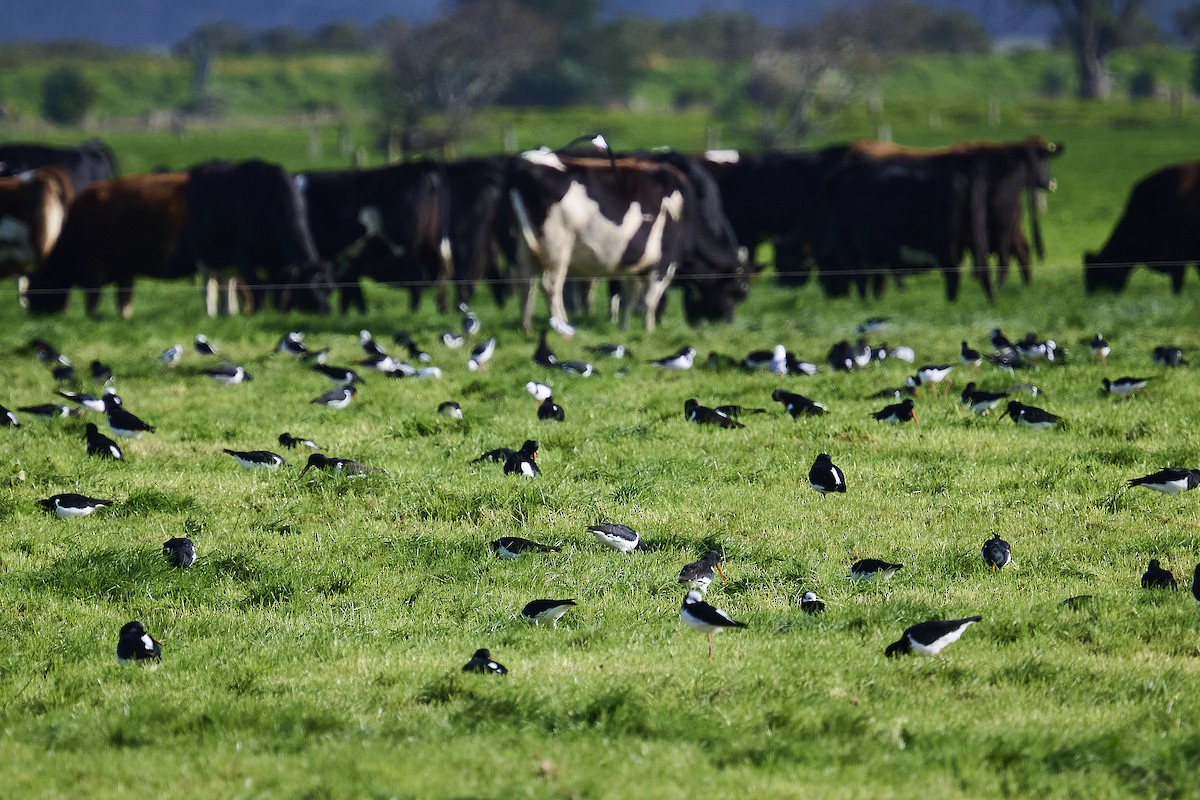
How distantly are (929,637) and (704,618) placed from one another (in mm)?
1164

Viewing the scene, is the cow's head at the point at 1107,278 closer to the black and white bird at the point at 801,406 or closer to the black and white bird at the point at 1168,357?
the black and white bird at the point at 1168,357

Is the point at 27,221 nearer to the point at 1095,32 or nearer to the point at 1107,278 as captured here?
the point at 1107,278

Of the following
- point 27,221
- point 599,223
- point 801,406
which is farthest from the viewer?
point 27,221

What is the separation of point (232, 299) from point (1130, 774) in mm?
19108

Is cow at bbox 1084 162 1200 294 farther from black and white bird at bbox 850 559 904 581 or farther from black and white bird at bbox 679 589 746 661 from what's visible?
black and white bird at bbox 679 589 746 661

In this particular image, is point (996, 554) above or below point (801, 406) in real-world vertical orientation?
above

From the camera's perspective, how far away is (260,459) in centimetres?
1136

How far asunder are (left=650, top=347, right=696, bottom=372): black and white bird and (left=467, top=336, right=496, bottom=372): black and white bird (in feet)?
6.30

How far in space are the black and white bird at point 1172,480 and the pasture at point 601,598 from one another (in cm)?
11

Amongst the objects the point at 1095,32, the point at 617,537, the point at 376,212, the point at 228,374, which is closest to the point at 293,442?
the point at 228,374

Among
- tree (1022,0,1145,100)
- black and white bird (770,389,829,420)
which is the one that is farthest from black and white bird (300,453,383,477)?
tree (1022,0,1145,100)

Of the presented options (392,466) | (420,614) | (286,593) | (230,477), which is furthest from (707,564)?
(230,477)

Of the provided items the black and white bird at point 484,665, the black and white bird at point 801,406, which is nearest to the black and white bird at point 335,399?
the black and white bird at point 801,406

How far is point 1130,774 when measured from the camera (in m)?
6.15
